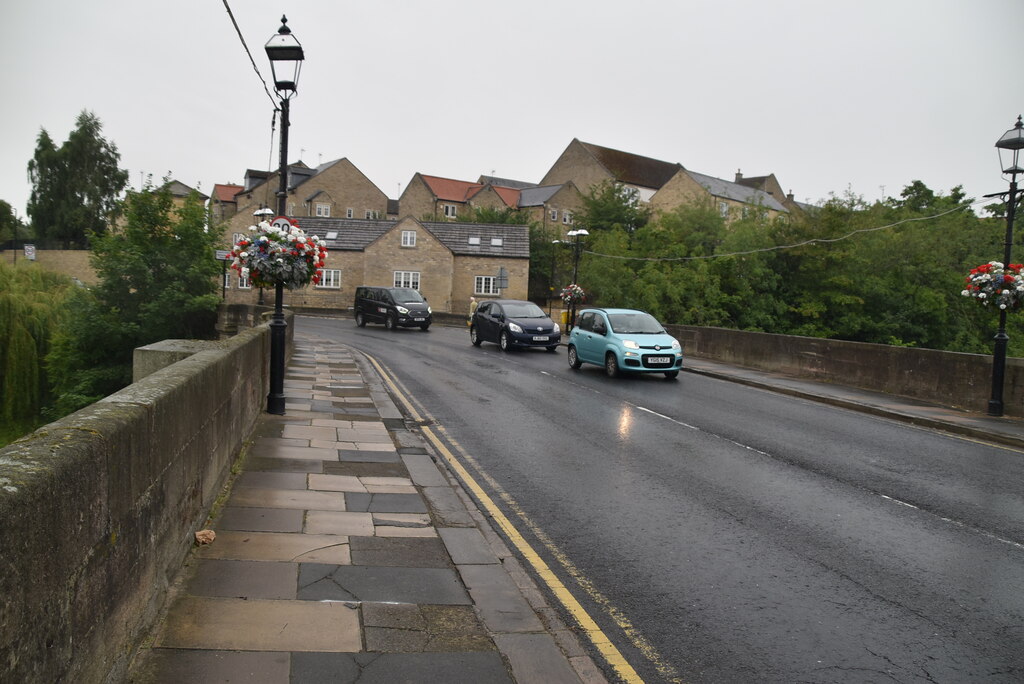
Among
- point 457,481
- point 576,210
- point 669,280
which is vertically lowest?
point 457,481

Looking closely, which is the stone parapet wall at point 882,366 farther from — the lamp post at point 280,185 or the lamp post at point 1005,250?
the lamp post at point 280,185

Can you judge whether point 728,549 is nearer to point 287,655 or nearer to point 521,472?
point 521,472

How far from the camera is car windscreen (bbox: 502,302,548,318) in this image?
86.7 feet

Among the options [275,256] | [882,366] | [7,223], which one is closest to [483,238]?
[882,366]

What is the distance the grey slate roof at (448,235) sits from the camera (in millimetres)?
58000

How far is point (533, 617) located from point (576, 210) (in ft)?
266

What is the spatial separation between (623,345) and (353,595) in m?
14.6

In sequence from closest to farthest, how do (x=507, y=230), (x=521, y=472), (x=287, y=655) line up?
(x=287, y=655) < (x=521, y=472) < (x=507, y=230)

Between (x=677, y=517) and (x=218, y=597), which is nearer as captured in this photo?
(x=218, y=597)

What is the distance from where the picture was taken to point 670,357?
1870 cm

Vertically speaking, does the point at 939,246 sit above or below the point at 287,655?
above

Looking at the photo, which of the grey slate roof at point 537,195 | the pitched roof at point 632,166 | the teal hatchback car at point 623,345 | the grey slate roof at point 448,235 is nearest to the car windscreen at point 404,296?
the teal hatchback car at point 623,345

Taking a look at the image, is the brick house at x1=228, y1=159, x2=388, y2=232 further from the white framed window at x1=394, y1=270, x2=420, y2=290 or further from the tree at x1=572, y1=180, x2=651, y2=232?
the white framed window at x1=394, y1=270, x2=420, y2=290

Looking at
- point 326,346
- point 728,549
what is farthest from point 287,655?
point 326,346
